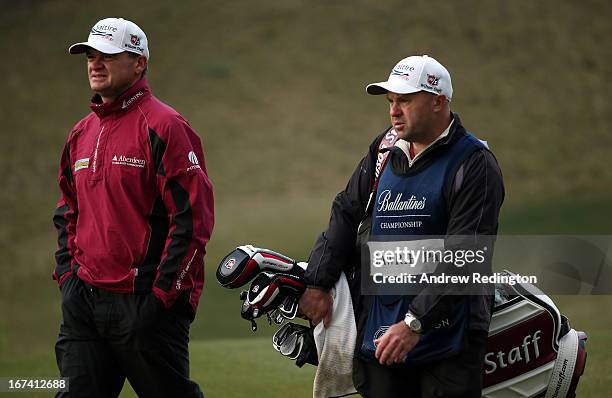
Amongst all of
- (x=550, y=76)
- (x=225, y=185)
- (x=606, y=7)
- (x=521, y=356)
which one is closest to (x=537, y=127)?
(x=550, y=76)

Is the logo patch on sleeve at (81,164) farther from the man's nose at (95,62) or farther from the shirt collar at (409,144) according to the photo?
the shirt collar at (409,144)

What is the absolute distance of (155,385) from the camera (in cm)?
521

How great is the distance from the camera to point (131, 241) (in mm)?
5164

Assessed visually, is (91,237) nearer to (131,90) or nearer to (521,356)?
(131,90)

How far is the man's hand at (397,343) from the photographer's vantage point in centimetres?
456

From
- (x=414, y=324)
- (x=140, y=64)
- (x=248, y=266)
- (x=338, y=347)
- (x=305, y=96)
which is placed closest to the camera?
(x=414, y=324)

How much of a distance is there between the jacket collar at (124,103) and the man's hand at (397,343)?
1.64 meters

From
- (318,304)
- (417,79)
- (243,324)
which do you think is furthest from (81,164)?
(243,324)

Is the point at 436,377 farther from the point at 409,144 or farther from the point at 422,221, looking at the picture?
the point at 409,144

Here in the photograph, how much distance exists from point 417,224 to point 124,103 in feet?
4.91

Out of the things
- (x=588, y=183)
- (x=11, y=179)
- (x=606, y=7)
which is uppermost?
(x=606, y=7)

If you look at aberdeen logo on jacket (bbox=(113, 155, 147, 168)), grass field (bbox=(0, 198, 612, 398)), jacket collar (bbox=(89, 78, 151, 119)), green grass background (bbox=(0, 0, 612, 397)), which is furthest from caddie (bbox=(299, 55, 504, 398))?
green grass background (bbox=(0, 0, 612, 397))

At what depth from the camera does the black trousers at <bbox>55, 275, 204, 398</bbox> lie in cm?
515

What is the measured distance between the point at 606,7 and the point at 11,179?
15326 mm
